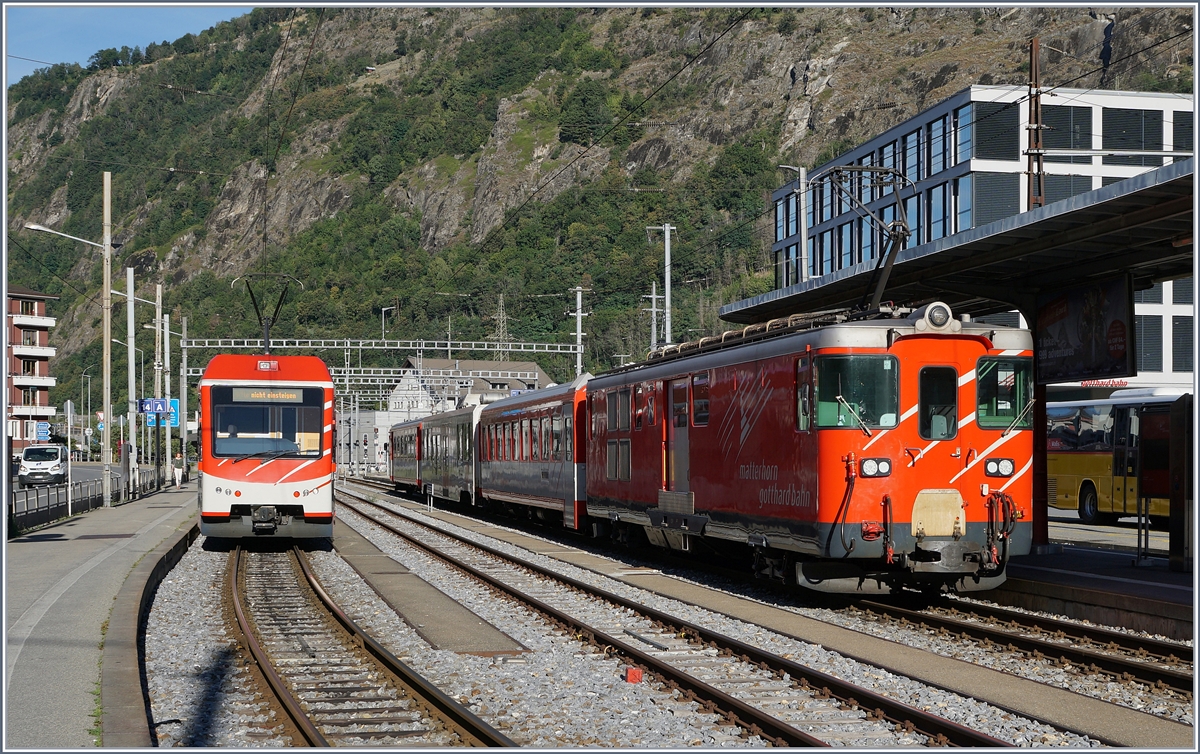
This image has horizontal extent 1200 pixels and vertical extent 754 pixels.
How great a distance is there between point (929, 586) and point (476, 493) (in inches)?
869

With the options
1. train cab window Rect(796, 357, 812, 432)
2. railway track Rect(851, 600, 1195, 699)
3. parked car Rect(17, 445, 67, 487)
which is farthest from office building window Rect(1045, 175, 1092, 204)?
train cab window Rect(796, 357, 812, 432)

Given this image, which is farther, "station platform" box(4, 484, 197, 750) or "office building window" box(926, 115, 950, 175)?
"office building window" box(926, 115, 950, 175)

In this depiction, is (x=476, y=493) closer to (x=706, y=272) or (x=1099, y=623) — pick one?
(x=1099, y=623)

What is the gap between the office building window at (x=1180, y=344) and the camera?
5703 centimetres

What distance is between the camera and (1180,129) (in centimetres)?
6188

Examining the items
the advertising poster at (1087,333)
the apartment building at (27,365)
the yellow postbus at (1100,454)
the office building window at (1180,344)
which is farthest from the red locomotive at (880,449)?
the apartment building at (27,365)

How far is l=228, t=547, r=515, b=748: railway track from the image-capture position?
849 cm

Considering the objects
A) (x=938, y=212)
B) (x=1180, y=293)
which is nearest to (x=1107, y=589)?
(x=1180, y=293)

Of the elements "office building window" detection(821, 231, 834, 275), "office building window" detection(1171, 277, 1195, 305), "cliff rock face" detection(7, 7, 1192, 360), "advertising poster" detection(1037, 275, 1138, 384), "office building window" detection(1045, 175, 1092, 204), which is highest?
"cliff rock face" detection(7, 7, 1192, 360)

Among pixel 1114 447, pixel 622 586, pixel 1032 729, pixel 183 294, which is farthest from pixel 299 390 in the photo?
pixel 183 294

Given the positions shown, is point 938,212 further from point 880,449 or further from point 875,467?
point 875,467

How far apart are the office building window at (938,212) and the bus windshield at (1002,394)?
48.4m

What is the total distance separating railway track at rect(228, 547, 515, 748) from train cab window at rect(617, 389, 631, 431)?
20.6 feet

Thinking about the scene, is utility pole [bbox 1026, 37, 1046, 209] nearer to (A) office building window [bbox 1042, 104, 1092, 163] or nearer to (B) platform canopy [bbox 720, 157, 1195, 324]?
(B) platform canopy [bbox 720, 157, 1195, 324]
